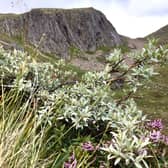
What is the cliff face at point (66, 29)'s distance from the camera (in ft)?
231

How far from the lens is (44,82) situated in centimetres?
657

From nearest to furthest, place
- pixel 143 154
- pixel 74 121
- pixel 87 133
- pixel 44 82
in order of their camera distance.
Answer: pixel 143 154
pixel 74 121
pixel 87 133
pixel 44 82

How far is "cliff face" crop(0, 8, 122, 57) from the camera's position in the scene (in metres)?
70.3

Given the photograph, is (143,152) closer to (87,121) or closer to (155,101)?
(87,121)

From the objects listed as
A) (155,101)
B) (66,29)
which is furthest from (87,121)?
(66,29)

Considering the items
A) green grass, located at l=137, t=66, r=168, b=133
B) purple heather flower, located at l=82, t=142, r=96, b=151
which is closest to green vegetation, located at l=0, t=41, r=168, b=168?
purple heather flower, located at l=82, t=142, r=96, b=151

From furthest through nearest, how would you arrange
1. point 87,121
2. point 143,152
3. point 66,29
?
point 66,29
point 87,121
point 143,152

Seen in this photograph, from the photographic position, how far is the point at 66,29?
83750mm

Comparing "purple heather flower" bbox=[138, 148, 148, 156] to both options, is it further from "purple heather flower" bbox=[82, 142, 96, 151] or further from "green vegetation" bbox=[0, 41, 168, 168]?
"purple heather flower" bbox=[82, 142, 96, 151]

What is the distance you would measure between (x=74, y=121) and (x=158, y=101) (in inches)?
1514

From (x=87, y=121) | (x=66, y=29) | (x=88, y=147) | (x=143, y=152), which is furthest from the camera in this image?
(x=66, y=29)

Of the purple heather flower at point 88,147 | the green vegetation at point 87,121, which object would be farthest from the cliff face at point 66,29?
the purple heather flower at point 88,147

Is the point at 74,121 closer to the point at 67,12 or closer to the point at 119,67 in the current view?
the point at 119,67

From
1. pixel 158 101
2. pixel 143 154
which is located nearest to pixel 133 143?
pixel 143 154
